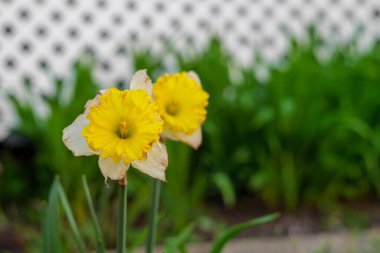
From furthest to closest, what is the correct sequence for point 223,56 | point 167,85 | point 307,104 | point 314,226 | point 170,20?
A: point 170,20, point 223,56, point 307,104, point 314,226, point 167,85

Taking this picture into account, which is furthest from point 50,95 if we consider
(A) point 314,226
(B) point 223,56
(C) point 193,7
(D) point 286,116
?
(C) point 193,7

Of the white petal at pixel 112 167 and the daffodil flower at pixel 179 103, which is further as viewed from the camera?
the daffodil flower at pixel 179 103

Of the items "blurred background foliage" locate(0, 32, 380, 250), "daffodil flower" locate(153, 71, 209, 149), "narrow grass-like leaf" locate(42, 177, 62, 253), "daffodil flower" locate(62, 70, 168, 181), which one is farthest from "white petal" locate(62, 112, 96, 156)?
"blurred background foliage" locate(0, 32, 380, 250)

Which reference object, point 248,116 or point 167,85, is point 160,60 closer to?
point 248,116

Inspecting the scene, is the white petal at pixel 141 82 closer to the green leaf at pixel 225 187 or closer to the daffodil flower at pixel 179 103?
the daffodil flower at pixel 179 103

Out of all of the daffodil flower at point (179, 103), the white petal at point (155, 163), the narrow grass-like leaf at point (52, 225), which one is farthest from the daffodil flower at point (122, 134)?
the narrow grass-like leaf at point (52, 225)

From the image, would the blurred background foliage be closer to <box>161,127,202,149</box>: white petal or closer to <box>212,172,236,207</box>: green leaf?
<box>212,172,236,207</box>: green leaf
